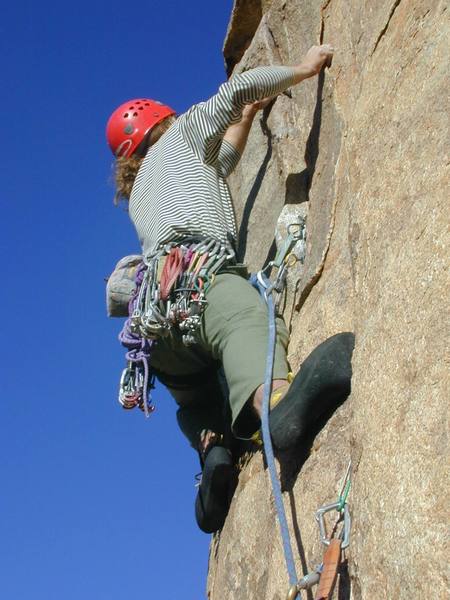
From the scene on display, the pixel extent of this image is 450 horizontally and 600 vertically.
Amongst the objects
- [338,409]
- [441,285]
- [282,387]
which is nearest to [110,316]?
[282,387]

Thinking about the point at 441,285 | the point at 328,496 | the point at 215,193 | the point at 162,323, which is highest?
the point at 215,193

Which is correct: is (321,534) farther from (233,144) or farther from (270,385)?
(233,144)

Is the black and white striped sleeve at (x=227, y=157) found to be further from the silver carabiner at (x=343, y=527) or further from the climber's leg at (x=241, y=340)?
the silver carabiner at (x=343, y=527)

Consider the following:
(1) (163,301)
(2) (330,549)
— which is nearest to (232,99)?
(1) (163,301)

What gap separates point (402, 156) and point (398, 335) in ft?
2.33

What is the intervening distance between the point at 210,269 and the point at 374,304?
4.40 feet

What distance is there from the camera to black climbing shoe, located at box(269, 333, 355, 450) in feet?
11.4

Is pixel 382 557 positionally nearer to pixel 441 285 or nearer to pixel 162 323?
pixel 441 285

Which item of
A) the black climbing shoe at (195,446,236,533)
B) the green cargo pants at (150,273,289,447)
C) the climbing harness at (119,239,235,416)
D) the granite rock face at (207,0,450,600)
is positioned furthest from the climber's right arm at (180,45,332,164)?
the black climbing shoe at (195,446,236,533)

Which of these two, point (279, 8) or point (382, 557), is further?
Result: point (279, 8)

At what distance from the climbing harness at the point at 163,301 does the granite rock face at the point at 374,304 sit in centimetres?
43

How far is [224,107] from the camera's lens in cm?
494

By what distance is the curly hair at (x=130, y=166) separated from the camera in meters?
5.52

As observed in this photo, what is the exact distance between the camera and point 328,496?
340 cm
